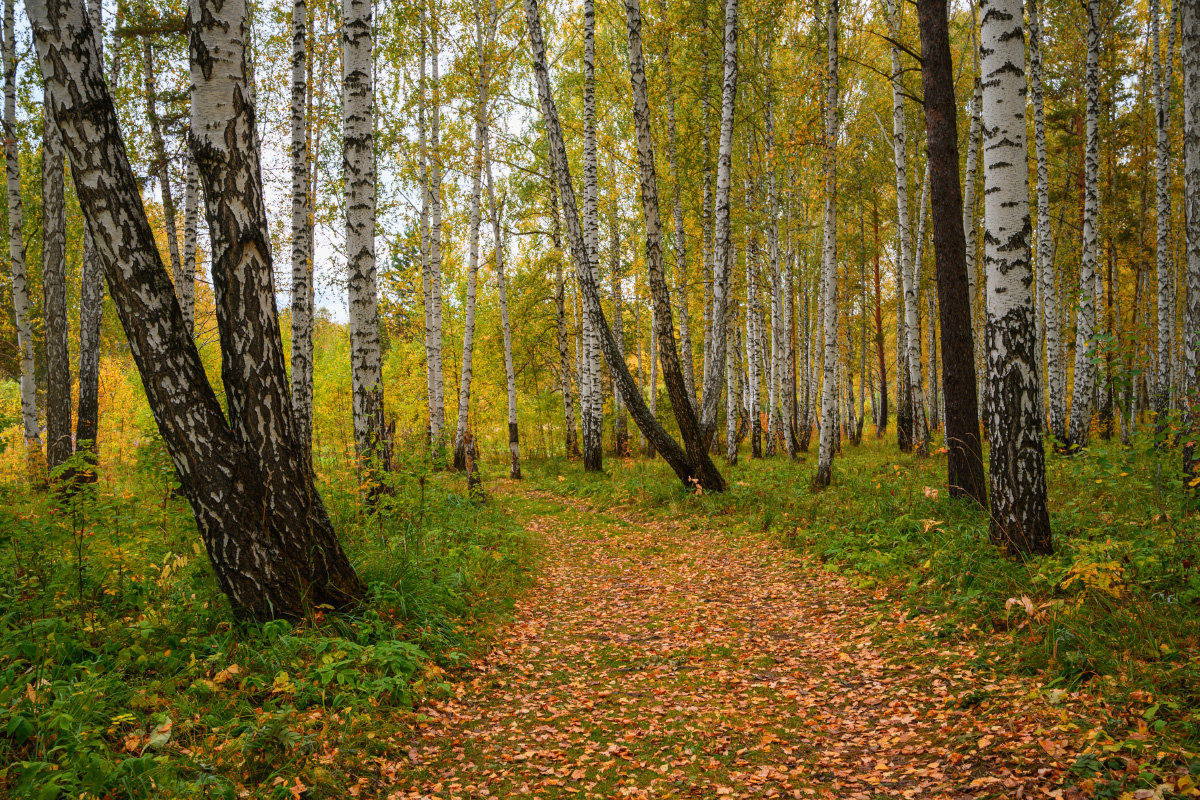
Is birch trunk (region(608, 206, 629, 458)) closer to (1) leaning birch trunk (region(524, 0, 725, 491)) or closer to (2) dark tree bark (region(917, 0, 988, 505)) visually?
(1) leaning birch trunk (region(524, 0, 725, 491))

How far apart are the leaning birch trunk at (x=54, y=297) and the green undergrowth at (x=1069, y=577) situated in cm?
1122

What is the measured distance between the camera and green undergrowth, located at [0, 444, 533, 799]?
2816 mm

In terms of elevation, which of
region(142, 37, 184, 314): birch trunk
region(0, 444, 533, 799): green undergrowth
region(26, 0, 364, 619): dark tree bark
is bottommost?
region(0, 444, 533, 799): green undergrowth

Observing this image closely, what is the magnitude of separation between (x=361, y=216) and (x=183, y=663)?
5040mm

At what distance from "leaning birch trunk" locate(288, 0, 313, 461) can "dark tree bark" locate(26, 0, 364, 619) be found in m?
3.27

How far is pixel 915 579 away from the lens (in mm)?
5492

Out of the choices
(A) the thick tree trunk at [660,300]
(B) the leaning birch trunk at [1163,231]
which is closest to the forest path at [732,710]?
(A) the thick tree trunk at [660,300]

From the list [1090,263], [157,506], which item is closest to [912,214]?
[1090,263]

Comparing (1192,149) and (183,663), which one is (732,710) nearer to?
(183,663)

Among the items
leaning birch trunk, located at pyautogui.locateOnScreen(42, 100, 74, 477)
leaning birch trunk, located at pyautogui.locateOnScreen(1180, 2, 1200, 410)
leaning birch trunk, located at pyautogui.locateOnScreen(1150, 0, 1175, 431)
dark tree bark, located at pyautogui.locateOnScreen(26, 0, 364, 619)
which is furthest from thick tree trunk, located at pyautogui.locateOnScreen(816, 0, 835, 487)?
leaning birch trunk, located at pyautogui.locateOnScreen(42, 100, 74, 477)

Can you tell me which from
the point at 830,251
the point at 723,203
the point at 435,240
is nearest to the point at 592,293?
the point at 723,203

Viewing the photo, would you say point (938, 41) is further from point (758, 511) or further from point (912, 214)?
point (912, 214)

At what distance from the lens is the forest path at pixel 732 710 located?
319 centimetres

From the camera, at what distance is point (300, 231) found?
9.45 metres
